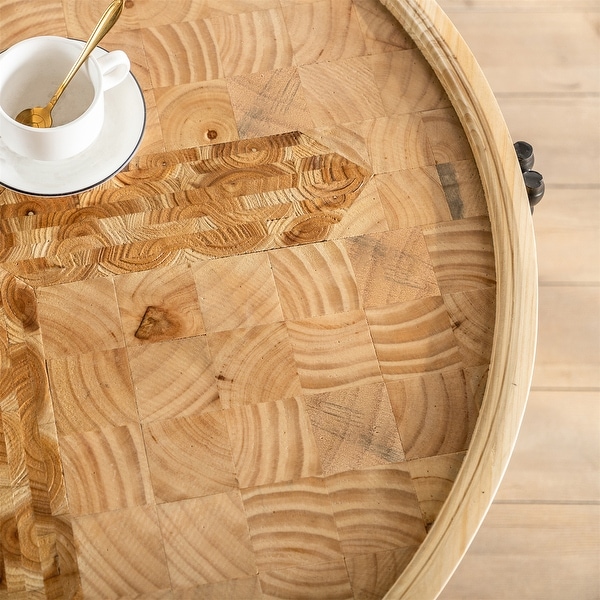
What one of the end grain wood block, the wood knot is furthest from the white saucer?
the end grain wood block

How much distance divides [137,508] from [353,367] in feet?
0.66

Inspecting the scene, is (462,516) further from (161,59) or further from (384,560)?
(161,59)

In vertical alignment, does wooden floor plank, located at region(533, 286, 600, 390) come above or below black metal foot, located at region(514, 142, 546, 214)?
below

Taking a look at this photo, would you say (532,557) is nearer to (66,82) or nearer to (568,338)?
(568,338)

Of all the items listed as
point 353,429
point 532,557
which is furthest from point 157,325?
point 532,557

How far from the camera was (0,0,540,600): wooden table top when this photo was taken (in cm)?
56

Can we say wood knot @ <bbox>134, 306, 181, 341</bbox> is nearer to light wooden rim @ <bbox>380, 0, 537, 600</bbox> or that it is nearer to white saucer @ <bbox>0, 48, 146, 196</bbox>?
white saucer @ <bbox>0, 48, 146, 196</bbox>

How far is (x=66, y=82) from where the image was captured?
578 millimetres

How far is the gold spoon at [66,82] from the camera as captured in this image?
0.57 metres

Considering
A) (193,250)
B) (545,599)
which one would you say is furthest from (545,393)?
(193,250)

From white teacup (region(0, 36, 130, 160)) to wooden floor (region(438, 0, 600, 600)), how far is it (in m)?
0.71

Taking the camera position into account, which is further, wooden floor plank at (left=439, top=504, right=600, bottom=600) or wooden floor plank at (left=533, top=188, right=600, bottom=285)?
wooden floor plank at (left=533, top=188, right=600, bottom=285)

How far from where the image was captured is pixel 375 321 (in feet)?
2.03

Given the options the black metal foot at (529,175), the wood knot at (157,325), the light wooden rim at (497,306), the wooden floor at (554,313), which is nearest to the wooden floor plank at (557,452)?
the wooden floor at (554,313)
